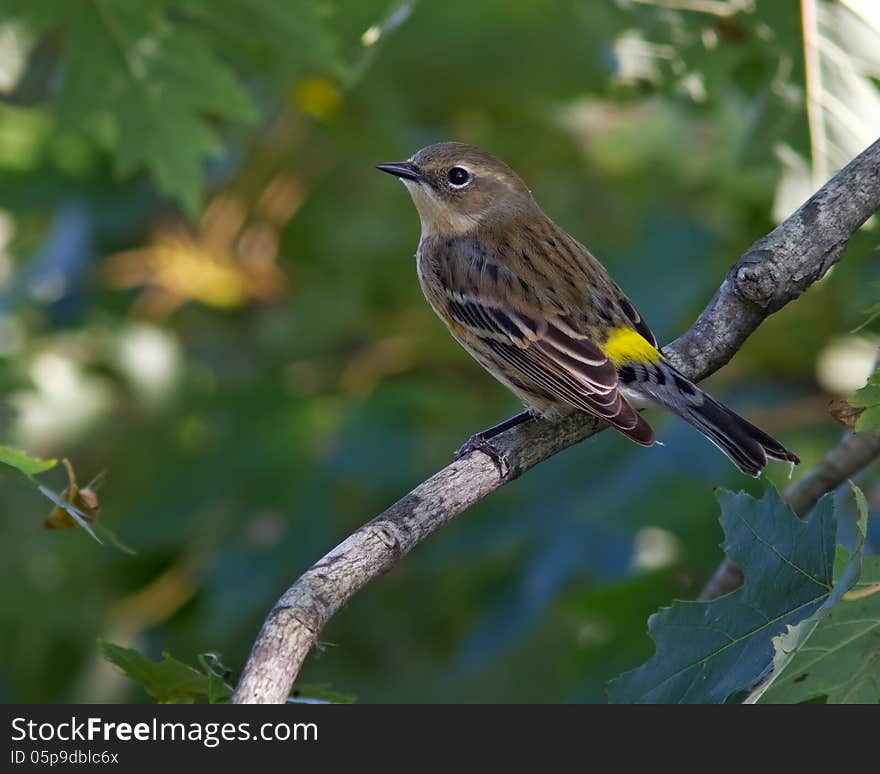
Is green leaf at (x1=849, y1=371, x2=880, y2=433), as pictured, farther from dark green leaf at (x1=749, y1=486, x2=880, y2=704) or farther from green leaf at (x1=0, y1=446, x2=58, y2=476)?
green leaf at (x1=0, y1=446, x2=58, y2=476)

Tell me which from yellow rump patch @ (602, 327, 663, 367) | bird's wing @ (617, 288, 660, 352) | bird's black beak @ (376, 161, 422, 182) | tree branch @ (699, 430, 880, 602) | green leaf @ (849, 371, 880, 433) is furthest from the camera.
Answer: bird's black beak @ (376, 161, 422, 182)

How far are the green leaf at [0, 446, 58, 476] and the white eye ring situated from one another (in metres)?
3.70

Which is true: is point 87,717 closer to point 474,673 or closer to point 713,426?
point 713,426

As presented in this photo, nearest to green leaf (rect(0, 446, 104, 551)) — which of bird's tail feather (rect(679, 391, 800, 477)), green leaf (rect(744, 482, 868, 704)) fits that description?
green leaf (rect(744, 482, 868, 704))

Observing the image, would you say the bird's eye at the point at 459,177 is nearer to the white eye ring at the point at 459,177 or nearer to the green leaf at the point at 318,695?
the white eye ring at the point at 459,177

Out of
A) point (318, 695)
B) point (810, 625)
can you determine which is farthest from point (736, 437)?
point (318, 695)

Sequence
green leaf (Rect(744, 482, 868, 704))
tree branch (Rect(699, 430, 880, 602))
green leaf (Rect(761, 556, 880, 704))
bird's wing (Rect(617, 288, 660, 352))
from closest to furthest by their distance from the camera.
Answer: green leaf (Rect(744, 482, 868, 704)) < green leaf (Rect(761, 556, 880, 704)) < tree branch (Rect(699, 430, 880, 602)) < bird's wing (Rect(617, 288, 660, 352))

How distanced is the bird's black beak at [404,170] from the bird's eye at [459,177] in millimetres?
162

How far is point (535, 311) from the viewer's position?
18.2ft

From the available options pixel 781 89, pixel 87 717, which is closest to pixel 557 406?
pixel 781 89

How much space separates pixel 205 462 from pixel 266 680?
4.17m

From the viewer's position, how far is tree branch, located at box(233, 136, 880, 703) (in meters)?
2.71

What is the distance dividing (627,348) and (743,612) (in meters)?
2.26

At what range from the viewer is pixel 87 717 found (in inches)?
122
